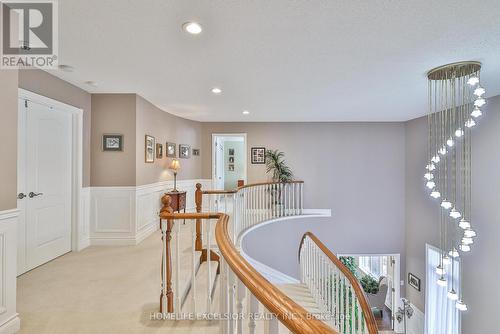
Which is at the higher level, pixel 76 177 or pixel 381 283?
pixel 76 177

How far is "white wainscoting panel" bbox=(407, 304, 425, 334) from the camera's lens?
19.5ft

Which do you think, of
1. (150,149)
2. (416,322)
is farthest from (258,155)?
(416,322)

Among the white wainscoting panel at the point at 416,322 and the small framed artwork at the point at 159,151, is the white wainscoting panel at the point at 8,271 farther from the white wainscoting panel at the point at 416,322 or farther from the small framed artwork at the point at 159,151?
the white wainscoting panel at the point at 416,322

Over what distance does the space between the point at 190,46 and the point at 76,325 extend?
273 cm

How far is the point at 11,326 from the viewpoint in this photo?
74.3 inches

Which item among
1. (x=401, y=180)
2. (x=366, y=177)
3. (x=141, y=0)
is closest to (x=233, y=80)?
(x=141, y=0)

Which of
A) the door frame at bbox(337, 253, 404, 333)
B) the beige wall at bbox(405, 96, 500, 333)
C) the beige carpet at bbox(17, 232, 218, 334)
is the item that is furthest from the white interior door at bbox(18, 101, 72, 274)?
the beige wall at bbox(405, 96, 500, 333)

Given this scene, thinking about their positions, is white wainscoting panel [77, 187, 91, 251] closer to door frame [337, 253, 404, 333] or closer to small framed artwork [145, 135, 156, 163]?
small framed artwork [145, 135, 156, 163]

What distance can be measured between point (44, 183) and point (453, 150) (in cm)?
709

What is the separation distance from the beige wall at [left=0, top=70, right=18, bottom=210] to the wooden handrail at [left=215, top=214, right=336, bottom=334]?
1.85 m

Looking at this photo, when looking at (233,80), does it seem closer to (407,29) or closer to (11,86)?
(407,29)

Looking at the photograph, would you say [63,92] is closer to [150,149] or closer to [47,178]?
[47,178]

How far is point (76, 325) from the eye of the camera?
2018mm

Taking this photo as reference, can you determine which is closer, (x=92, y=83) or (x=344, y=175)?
(x=92, y=83)
